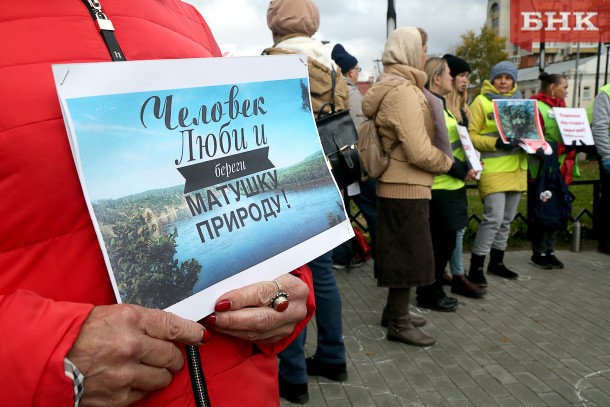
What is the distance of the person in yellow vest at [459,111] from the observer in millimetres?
5344

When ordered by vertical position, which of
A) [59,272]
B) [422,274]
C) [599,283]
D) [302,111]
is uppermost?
[302,111]

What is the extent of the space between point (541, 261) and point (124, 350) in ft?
20.4

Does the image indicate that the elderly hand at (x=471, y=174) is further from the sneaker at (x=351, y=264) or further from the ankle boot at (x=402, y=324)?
the sneaker at (x=351, y=264)

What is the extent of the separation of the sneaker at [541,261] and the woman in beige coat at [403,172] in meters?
2.77

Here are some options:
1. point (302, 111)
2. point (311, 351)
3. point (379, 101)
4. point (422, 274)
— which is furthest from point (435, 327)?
point (302, 111)

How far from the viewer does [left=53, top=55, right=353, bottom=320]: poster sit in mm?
925

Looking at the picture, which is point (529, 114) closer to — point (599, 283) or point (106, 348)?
point (599, 283)

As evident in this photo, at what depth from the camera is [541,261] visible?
641cm

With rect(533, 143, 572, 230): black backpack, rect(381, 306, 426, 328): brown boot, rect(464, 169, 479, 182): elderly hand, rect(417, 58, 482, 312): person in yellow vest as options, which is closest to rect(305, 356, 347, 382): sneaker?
rect(381, 306, 426, 328): brown boot

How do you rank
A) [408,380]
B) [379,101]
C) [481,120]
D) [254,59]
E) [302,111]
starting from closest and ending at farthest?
1. [254,59]
2. [302,111]
3. [408,380]
4. [379,101]
5. [481,120]

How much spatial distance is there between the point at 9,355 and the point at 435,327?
13.7 ft

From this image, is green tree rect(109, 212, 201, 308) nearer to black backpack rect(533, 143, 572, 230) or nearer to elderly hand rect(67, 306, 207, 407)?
elderly hand rect(67, 306, 207, 407)

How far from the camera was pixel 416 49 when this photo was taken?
4.14 m

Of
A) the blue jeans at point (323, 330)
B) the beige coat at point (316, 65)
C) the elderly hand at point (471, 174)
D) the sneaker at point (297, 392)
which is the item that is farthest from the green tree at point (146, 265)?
the elderly hand at point (471, 174)
